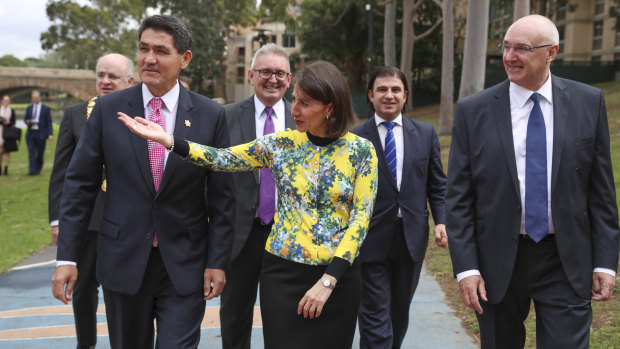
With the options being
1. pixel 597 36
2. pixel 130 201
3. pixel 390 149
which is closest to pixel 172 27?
pixel 130 201

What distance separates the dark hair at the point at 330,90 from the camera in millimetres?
3111

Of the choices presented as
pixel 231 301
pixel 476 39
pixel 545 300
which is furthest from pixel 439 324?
pixel 476 39

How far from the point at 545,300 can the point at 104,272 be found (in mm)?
2351

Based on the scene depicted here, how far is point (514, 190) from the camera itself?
10.8 ft

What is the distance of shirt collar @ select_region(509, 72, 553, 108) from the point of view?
338 centimetres

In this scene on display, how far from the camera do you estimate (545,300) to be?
129 inches

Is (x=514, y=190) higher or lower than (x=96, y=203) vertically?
Result: higher

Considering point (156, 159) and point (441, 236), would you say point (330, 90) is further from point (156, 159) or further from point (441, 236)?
point (441, 236)

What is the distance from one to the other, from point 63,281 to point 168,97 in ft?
3.69

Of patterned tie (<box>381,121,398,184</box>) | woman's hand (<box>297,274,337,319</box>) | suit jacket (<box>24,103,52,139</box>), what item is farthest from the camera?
suit jacket (<box>24,103,52,139</box>)

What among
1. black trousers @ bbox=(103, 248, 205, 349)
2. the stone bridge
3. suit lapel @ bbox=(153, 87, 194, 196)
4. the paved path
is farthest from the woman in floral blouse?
the stone bridge

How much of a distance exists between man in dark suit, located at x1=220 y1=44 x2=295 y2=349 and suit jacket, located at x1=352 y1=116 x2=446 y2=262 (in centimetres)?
74

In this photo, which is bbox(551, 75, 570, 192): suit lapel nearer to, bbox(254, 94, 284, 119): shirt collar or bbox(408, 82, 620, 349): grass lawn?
bbox(254, 94, 284, 119): shirt collar

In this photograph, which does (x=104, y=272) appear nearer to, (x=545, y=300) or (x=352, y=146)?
(x=352, y=146)
